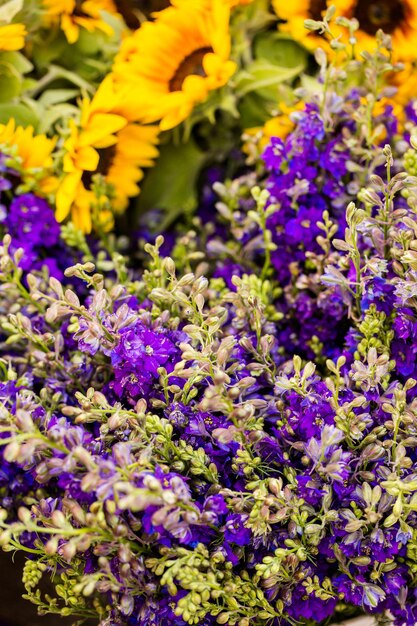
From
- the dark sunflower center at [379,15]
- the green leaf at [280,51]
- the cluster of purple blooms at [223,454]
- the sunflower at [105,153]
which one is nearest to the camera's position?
the cluster of purple blooms at [223,454]

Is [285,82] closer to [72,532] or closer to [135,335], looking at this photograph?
[135,335]

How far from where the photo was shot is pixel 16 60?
0.90 m

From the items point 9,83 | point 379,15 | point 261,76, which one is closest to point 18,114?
point 9,83

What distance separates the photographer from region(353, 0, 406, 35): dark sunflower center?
3.07 feet

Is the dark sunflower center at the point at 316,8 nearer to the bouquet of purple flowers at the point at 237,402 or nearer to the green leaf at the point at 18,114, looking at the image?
the bouquet of purple flowers at the point at 237,402

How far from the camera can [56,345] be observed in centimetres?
71

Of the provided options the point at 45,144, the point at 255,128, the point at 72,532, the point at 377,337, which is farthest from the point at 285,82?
the point at 72,532

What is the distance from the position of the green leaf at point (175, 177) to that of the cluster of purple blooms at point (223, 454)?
1.06 feet

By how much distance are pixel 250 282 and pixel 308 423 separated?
0.60ft

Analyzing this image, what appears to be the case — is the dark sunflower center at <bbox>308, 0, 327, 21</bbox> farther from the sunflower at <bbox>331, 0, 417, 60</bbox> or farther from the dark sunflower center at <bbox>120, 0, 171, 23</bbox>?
the dark sunflower center at <bbox>120, 0, 171, 23</bbox>

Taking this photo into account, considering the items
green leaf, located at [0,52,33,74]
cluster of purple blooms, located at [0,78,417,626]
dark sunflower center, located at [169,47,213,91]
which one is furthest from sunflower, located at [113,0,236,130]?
cluster of purple blooms, located at [0,78,417,626]

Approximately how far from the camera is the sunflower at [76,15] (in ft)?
3.07

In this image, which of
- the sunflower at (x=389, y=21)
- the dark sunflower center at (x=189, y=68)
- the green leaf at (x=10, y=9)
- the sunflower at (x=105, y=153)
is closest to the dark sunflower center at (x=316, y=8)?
the sunflower at (x=389, y=21)

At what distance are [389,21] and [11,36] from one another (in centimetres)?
45
